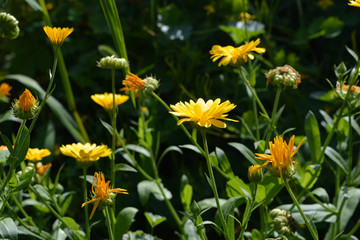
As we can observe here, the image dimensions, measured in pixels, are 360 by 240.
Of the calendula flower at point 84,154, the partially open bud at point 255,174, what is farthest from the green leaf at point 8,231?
the partially open bud at point 255,174

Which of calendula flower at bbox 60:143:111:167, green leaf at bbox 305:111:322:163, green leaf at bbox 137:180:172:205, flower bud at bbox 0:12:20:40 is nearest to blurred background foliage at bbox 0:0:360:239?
green leaf at bbox 137:180:172:205

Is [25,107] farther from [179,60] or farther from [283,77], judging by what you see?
[179,60]

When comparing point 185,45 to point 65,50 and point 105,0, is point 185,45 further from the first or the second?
point 105,0

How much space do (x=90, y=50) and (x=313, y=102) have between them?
1138mm

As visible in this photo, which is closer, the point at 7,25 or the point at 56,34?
the point at 56,34

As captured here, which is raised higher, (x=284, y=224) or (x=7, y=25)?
(x=7, y=25)

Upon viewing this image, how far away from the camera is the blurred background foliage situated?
1.96 meters

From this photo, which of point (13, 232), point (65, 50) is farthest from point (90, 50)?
point (13, 232)

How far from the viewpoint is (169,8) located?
228 centimetres

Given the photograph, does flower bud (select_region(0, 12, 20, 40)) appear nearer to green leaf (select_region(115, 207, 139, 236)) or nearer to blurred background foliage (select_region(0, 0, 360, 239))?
green leaf (select_region(115, 207, 139, 236))

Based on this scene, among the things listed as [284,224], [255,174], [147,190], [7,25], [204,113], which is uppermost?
[7,25]

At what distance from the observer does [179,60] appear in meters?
2.10

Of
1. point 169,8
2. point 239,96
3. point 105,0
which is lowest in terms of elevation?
point 239,96

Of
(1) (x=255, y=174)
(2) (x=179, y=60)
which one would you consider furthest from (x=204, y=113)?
Result: (2) (x=179, y=60)
